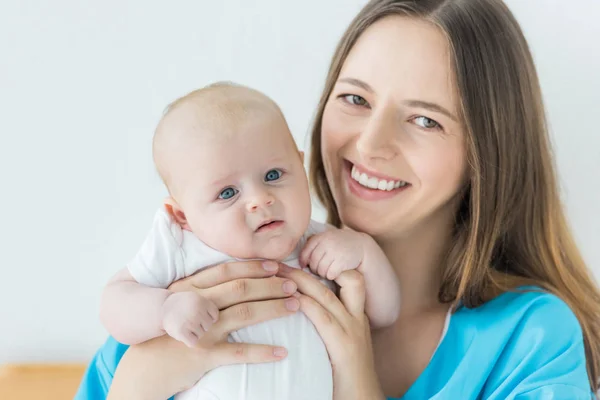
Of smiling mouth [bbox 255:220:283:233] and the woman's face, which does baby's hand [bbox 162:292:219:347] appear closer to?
smiling mouth [bbox 255:220:283:233]

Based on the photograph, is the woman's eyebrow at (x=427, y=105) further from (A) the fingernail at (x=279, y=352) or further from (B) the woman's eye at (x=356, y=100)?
(A) the fingernail at (x=279, y=352)

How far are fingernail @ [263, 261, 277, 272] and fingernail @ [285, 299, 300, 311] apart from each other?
0.21 feet

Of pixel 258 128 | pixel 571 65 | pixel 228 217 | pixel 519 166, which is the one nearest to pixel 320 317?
pixel 228 217

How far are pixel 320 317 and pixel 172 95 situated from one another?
3.32ft

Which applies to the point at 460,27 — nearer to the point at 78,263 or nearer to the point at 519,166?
the point at 519,166

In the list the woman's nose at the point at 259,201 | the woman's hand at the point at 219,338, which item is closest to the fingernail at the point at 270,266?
the woman's hand at the point at 219,338

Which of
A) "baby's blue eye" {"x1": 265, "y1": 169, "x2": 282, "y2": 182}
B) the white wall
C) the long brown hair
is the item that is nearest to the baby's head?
"baby's blue eye" {"x1": 265, "y1": 169, "x2": 282, "y2": 182}

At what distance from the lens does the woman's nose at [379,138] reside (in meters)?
1.45

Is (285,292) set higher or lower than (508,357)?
higher

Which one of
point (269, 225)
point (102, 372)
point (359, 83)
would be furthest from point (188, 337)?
point (359, 83)

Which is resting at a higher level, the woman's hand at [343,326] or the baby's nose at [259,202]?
the baby's nose at [259,202]

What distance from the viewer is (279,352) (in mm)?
1249

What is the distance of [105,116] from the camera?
2.11m

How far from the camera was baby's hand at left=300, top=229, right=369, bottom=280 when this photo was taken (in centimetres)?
139
